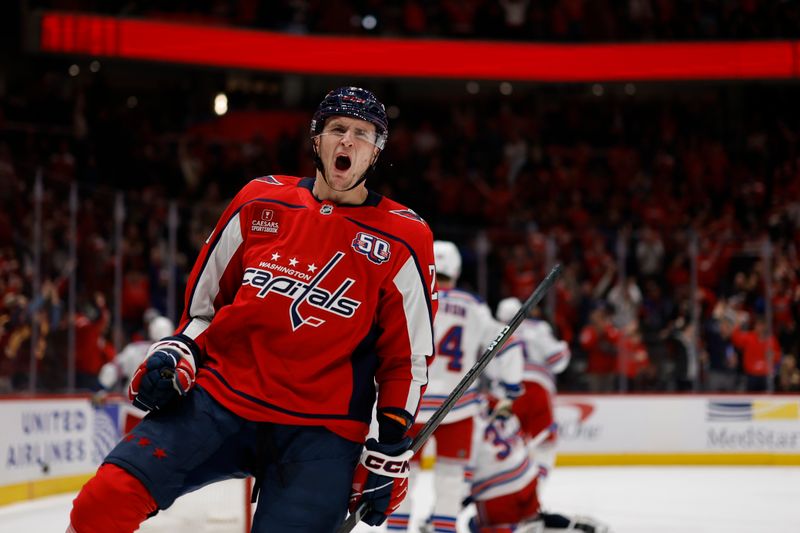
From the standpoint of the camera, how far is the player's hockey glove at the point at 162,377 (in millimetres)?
2404

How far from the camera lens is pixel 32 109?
1312 cm

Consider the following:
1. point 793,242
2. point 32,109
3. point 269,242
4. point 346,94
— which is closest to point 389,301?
point 269,242

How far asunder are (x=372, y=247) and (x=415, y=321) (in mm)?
193

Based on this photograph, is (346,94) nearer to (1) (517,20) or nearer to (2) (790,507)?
(2) (790,507)

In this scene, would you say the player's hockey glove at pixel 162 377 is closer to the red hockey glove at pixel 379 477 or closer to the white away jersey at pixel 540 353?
the red hockey glove at pixel 379 477

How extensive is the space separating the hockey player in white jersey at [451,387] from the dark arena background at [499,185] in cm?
201

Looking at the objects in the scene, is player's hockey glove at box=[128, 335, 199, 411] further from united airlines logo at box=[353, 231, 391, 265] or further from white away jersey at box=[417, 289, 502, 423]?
white away jersey at box=[417, 289, 502, 423]

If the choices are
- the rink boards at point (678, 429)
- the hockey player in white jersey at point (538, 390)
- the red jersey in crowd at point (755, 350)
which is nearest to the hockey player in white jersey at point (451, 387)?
the hockey player in white jersey at point (538, 390)

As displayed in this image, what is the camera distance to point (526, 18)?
639 inches

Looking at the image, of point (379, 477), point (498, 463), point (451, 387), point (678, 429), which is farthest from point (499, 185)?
point (379, 477)

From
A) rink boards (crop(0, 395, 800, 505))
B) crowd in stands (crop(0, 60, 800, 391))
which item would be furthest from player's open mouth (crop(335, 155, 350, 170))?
rink boards (crop(0, 395, 800, 505))

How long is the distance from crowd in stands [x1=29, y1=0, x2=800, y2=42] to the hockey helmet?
1315 cm

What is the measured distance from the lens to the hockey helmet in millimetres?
2586

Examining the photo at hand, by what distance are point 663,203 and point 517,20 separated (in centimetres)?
352
